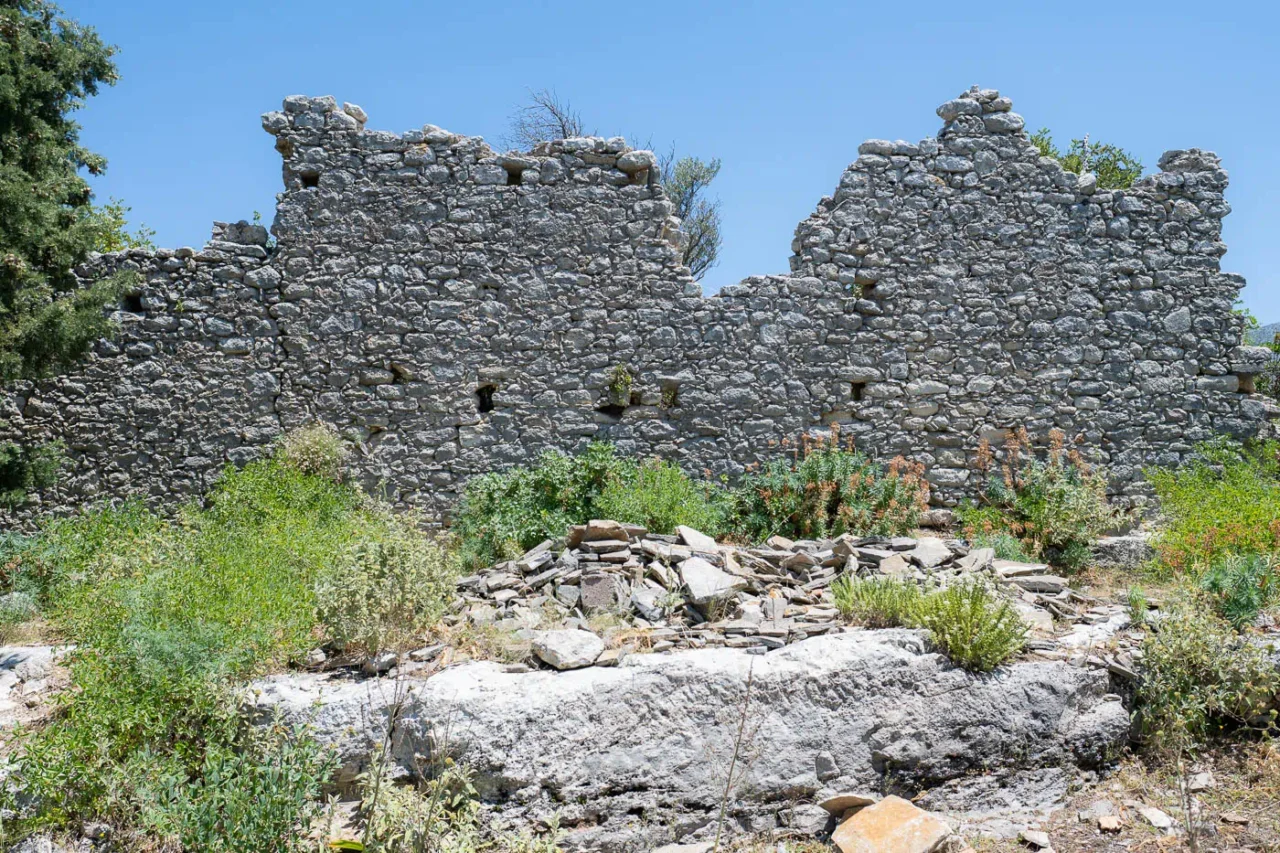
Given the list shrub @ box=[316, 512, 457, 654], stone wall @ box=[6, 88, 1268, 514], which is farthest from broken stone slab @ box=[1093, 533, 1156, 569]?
shrub @ box=[316, 512, 457, 654]

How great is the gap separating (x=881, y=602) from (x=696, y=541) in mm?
1881

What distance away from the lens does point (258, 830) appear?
4223 mm

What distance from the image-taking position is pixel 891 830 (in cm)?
472

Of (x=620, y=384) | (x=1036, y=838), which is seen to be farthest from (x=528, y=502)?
(x=1036, y=838)

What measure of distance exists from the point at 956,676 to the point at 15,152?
7.98m

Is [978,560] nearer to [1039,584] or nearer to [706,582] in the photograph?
[1039,584]

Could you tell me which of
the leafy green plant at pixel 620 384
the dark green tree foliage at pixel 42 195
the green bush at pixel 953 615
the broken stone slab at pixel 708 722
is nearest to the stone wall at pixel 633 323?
the leafy green plant at pixel 620 384

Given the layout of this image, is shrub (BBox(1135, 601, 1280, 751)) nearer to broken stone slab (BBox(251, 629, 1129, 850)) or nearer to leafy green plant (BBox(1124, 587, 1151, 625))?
broken stone slab (BBox(251, 629, 1129, 850))

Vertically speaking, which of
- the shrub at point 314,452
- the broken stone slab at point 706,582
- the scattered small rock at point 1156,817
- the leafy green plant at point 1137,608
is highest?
the shrub at point 314,452

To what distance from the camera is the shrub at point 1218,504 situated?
7.65 metres

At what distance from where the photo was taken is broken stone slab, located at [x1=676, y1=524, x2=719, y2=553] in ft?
24.0

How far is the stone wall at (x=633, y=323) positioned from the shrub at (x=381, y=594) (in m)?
3.45

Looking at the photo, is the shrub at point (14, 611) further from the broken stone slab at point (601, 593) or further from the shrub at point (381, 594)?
the broken stone slab at point (601, 593)

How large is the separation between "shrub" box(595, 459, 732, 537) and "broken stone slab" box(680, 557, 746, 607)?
5.23 feet
